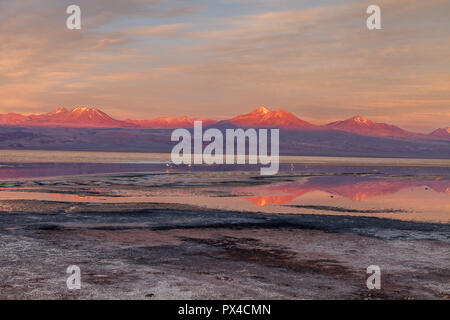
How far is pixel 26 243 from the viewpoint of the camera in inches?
611

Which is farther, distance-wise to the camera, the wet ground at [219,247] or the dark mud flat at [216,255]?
the wet ground at [219,247]

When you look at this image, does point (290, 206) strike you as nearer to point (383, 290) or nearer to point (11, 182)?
point (383, 290)

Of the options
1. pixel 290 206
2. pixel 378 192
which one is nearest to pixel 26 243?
pixel 290 206

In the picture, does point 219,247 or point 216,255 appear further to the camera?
point 219,247

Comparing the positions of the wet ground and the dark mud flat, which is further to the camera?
the wet ground

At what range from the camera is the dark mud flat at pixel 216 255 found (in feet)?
35.6

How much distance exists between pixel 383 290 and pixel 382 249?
5.05 meters

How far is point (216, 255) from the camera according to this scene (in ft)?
47.3

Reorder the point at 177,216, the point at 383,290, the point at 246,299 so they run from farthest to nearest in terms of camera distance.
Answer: the point at 177,216
the point at 383,290
the point at 246,299

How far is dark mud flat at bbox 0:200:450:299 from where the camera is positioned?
35.6ft

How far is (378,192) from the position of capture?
122ft

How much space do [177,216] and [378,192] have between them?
20315 millimetres

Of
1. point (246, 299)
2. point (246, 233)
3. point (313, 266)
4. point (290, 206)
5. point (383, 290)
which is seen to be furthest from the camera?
point (290, 206)
